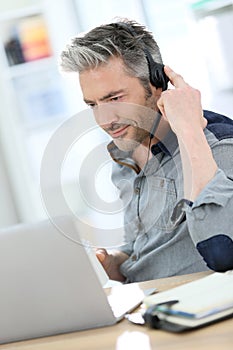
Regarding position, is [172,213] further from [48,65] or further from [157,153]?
[48,65]

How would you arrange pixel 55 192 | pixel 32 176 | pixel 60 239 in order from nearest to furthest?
pixel 60 239 < pixel 55 192 < pixel 32 176

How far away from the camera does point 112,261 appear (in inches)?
76.5

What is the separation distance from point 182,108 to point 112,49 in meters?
0.23

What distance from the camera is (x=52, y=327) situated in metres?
1.38

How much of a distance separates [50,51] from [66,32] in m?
0.20

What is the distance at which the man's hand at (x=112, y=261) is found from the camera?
6.26ft

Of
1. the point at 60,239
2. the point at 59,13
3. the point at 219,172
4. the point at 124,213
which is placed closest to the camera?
the point at 60,239

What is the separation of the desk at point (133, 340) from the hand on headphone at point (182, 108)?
1.76 ft

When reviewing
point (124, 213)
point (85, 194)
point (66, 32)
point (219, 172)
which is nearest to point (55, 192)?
point (85, 194)

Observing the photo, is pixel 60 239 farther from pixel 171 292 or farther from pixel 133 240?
pixel 133 240

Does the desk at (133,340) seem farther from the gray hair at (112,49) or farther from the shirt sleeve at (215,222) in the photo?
the gray hair at (112,49)

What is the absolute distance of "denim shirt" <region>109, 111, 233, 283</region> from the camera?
5.11 ft

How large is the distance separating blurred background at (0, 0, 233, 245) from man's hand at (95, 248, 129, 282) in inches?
76.6

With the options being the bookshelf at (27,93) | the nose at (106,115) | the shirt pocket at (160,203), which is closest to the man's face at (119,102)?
the nose at (106,115)
